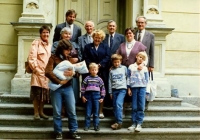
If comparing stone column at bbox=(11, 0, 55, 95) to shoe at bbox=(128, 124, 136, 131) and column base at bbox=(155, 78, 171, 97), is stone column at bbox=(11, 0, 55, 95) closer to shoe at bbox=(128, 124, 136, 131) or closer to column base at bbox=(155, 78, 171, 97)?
shoe at bbox=(128, 124, 136, 131)

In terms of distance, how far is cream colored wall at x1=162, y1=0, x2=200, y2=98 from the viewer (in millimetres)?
7715

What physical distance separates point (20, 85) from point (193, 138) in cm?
375

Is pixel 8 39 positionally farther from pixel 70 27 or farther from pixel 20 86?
pixel 70 27

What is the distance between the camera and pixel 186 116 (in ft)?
20.8

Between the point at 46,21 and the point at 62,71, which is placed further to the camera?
the point at 46,21

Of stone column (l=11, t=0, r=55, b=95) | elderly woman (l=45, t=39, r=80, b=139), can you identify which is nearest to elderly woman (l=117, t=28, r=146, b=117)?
elderly woman (l=45, t=39, r=80, b=139)

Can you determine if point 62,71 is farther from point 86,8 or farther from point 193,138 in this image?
point 86,8

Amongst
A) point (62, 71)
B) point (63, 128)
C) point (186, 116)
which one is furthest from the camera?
point (186, 116)

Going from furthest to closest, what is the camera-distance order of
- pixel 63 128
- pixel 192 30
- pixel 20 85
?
1. pixel 192 30
2. pixel 20 85
3. pixel 63 128

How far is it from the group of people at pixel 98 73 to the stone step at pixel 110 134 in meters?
0.12

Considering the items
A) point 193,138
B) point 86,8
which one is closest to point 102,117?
point 193,138

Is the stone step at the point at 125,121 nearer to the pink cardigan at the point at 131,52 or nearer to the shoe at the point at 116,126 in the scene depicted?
the shoe at the point at 116,126

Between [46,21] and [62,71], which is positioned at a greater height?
[46,21]

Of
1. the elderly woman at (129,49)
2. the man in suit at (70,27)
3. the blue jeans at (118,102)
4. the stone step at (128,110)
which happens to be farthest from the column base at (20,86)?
the elderly woman at (129,49)
